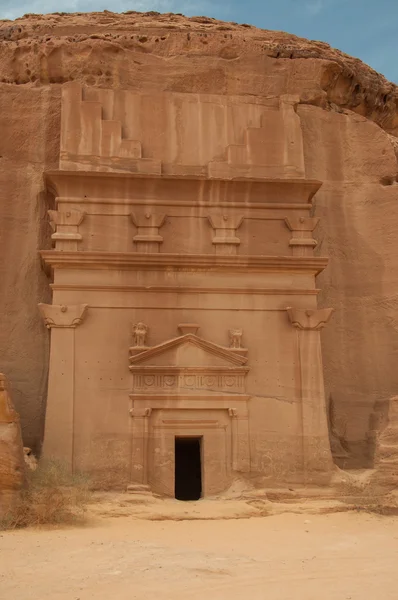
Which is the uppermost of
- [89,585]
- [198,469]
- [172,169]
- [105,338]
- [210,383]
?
[172,169]

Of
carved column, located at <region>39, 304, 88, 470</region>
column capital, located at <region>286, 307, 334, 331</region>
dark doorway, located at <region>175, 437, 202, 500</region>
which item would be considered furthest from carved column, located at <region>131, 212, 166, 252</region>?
dark doorway, located at <region>175, 437, 202, 500</region>

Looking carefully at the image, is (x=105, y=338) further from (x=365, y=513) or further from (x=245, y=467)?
(x=365, y=513)

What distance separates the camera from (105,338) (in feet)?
45.2

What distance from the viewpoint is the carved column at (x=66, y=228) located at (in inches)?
561

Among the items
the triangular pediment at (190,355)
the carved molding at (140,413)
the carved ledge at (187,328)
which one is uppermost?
the carved ledge at (187,328)

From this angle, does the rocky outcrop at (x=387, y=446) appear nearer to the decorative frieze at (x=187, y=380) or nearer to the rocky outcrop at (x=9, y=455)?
the decorative frieze at (x=187, y=380)

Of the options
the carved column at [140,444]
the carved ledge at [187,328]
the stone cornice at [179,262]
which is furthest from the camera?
the stone cornice at [179,262]

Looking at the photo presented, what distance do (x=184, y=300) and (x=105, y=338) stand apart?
1650 millimetres

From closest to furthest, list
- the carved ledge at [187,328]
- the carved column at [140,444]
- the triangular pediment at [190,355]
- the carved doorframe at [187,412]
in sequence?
the carved column at [140,444] < the carved doorframe at [187,412] < the triangular pediment at [190,355] < the carved ledge at [187,328]

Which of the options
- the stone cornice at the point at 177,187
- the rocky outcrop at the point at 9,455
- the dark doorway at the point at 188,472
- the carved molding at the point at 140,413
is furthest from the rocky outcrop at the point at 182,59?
the rocky outcrop at the point at 9,455

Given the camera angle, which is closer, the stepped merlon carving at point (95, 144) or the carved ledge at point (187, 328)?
the carved ledge at point (187, 328)

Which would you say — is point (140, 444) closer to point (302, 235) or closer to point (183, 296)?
point (183, 296)

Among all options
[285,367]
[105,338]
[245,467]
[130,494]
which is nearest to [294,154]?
[285,367]

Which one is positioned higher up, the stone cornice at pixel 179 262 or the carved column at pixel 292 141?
the carved column at pixel 292 141
